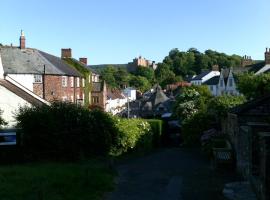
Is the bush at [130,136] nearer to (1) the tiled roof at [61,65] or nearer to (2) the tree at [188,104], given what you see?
(2) the tree at [188,104]

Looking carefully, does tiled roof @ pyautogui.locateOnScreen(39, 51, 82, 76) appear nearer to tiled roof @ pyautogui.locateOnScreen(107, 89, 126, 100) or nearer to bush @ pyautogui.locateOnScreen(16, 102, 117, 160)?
bush @ pyautogui.locateOnScreen(16, 102, 117, 160)

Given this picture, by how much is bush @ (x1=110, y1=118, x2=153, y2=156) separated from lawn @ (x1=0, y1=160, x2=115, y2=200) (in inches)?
366

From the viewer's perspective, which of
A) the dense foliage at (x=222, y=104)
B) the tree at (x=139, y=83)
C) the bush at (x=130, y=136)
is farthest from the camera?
the tree at (x=139, y=83)

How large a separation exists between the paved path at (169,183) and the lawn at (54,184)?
67 centimetres

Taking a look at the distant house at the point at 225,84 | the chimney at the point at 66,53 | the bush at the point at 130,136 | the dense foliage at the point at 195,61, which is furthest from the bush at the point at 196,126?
the dense foliage at the point at 195,61

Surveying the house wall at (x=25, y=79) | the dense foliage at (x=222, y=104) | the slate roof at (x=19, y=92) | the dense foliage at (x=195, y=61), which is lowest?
the dense foliage at (x=222, y=104)

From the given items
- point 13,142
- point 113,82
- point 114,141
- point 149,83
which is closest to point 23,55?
point 114,141

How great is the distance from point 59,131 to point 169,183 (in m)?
8.36

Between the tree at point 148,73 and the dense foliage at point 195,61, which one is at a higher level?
the dense foliage at point 195,61

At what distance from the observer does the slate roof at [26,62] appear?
44500 mm

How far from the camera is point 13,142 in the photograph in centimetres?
2202

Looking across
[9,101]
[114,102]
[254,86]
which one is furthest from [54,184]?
[114,102]

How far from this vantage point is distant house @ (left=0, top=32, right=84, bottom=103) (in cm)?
4444

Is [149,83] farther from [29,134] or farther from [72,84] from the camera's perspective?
[29,134]
